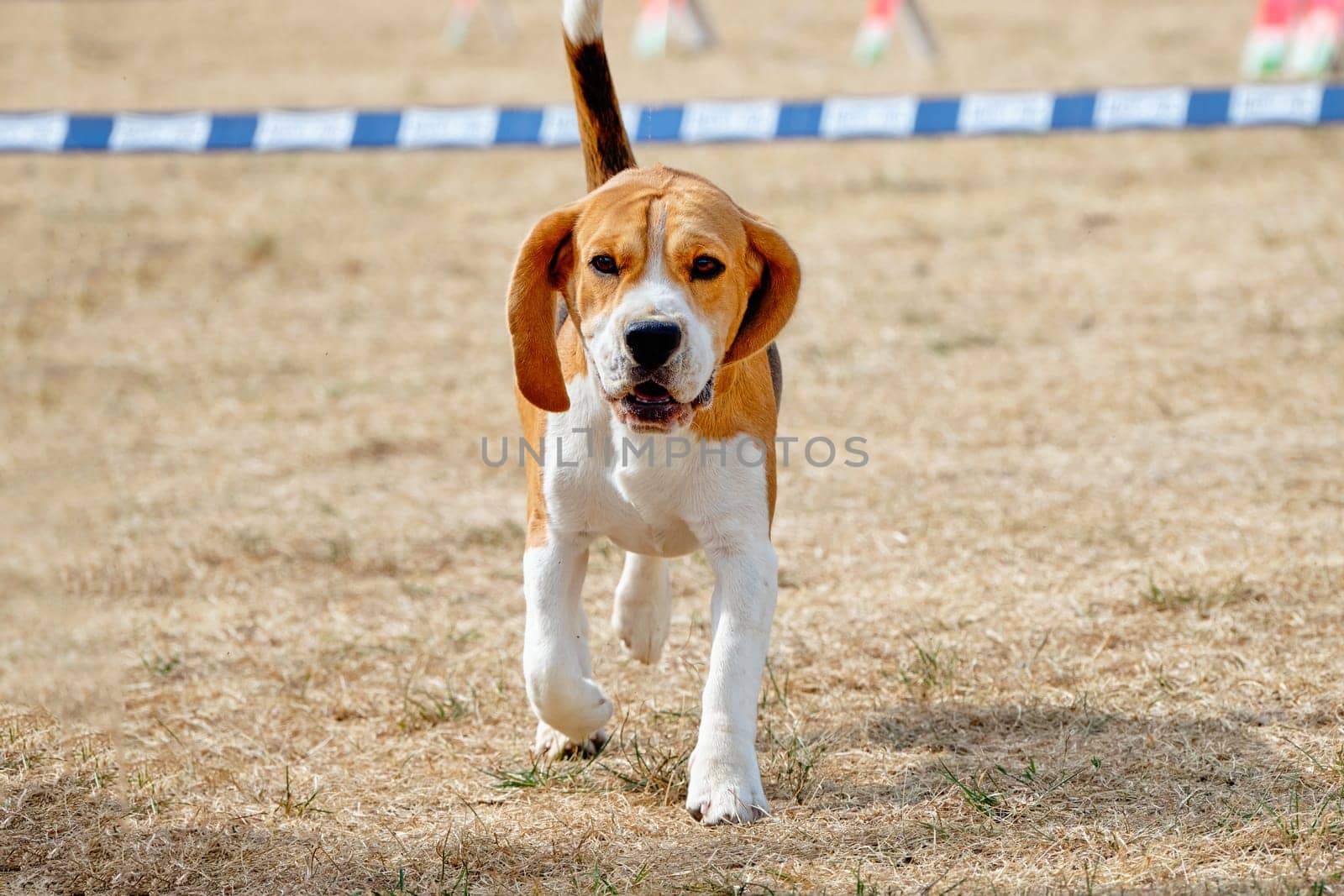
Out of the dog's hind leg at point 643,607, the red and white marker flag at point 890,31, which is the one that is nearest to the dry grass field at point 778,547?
the dog's hind leg at point 643,607

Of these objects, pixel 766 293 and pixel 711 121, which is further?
pixel 711 121

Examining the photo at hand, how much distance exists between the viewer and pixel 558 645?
3.64 m

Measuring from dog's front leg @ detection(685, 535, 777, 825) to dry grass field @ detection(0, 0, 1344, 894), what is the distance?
0.08m

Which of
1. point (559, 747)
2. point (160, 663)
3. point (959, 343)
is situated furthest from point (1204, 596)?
point (959, 343)

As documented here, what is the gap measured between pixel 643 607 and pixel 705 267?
1232 millimetres

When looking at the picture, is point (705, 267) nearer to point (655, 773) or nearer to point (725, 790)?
point (725, 790)

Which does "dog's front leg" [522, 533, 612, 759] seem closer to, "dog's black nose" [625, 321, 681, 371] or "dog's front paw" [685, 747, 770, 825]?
"dog's front paw" [685, 747, 770, 825]

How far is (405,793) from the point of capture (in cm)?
387

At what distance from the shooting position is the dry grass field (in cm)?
351

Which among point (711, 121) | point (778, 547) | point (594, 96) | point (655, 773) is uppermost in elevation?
point (711, 121)

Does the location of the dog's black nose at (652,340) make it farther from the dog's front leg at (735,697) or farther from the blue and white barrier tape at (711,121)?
the blue and white barrier tape at (711,121)

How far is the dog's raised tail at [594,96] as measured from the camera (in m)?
4.19

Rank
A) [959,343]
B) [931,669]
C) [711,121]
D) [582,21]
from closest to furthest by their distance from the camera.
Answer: [582,21] → [931,669] → [959,343] → [711,121]

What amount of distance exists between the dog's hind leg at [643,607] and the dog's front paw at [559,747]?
0.35 metres
